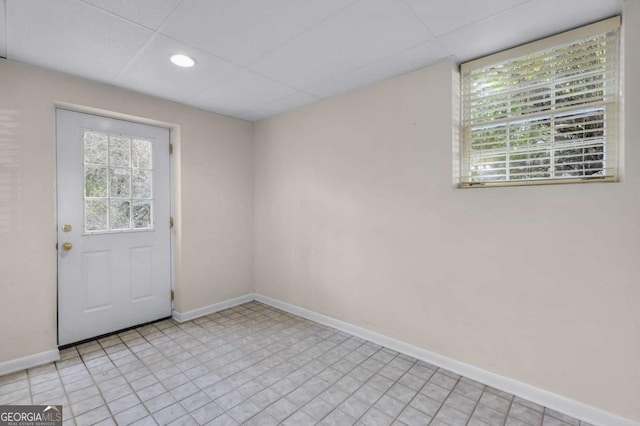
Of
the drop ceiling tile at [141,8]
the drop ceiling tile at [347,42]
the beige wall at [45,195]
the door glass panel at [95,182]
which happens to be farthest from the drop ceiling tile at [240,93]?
the door glass panel at [95,182]

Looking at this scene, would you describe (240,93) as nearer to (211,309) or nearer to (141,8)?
(141,8)

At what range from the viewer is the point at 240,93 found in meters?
3.03

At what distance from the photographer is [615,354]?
69.3 inches

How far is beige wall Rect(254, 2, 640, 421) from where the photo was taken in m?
1.76

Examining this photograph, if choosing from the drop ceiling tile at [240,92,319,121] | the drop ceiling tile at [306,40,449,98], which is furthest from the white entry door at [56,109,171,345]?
the drop ceiling tile at [306,40,449,98]

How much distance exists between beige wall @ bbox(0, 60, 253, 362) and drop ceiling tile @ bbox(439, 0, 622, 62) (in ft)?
9.16

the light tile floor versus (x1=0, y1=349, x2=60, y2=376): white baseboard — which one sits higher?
(x1=0, y1=349, x2=60, y2=376): white baseboard

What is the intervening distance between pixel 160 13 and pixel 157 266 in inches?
99.7

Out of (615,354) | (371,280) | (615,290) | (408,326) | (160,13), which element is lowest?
(408,326)

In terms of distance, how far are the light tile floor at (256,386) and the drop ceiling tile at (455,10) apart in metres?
2.47

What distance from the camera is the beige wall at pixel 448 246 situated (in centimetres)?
176

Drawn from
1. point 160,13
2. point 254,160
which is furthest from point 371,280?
point 160,13

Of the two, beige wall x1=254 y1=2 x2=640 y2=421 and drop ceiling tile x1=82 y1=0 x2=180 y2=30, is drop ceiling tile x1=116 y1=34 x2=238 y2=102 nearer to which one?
drop ceiling tile x1=82 y1=0 x2=180 y2=30

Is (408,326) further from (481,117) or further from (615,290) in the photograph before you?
(481,117)
